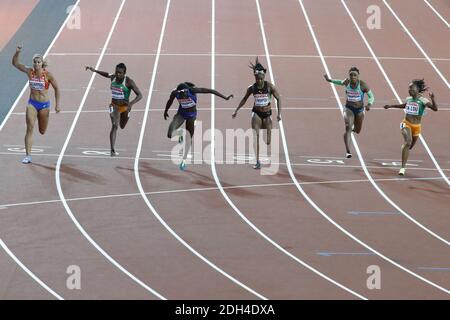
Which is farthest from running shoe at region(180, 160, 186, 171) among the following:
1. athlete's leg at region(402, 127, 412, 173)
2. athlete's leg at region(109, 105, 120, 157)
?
athlete's leg at region(402, 127, 412, 173)

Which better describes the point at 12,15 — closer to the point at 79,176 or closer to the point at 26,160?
the point at 26,160

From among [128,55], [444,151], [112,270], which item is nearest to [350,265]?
[112,270]

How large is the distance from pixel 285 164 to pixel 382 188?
199 centimetres

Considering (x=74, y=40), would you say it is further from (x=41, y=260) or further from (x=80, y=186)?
(x=41, y=260)

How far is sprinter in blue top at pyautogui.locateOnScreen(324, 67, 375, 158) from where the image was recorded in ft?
62.2

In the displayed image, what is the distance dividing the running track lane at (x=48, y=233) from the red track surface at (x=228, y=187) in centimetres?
3

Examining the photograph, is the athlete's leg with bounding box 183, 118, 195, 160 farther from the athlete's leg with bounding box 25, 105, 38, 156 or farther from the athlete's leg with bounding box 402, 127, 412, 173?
the athlete's leg with bounding box 402, 127, 412, 173

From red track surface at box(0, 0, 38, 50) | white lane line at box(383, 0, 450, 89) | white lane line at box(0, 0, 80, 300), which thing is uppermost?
white lane line at box(0, 0, 80, 300)

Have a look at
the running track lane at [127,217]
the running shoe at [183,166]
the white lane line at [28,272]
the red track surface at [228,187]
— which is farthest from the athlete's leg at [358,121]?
the white lane line at [28,272]

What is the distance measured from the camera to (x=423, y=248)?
14.6 m

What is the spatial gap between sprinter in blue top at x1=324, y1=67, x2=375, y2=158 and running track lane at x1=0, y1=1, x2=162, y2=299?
4683mm

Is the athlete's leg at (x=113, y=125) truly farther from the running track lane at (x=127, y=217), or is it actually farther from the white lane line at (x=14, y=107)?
the white lane line at (x=14, y=107)

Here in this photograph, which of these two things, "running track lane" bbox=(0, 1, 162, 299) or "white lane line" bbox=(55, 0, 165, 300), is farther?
"white lane line" bbox=(55, 0, 165, 300)

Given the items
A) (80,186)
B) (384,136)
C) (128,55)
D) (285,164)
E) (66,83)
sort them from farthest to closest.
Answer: (128,55), (66,83), (384,136), (285,164), (80,186)
